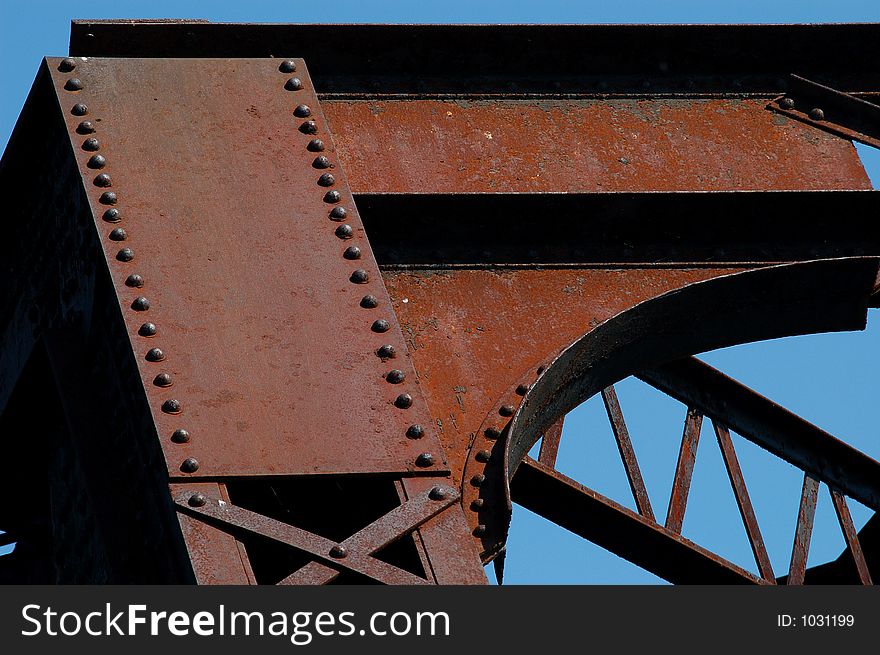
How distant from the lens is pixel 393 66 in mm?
6727

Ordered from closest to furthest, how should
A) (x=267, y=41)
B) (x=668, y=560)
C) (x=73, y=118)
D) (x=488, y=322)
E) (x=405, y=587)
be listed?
1. (x=405, y=587)
2. (x=73, y=118)
3. (x=488, y=322)
4. (x=267, y=41)
5. (x=668, y=560)

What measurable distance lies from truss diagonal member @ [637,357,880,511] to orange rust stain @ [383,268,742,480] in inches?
171

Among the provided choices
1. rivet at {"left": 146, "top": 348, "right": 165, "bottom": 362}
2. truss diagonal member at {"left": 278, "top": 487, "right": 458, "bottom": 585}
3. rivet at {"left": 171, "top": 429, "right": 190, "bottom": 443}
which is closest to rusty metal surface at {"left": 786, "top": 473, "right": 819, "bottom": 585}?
truss diagonal member at {"left": 278, "top": 487, "right": 458, "bottom": 585}

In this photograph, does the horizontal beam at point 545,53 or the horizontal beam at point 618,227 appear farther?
the horizontal beam at point 545,53

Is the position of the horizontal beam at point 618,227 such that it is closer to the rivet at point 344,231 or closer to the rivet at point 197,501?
the rivet at point 344,231

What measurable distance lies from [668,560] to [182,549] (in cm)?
647

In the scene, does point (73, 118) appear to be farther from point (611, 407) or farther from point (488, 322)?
point (611, 407)

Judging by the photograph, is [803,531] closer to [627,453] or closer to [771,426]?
[771,426]

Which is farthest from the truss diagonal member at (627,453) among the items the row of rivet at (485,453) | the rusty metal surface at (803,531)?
the row of rivet at (485,453)

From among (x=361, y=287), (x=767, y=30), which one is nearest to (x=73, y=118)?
(x=361, y=287)

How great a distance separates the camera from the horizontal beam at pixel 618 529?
9633 millimetres

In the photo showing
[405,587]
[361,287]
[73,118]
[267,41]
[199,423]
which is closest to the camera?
[405,587]

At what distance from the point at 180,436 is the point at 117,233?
0.85 meters

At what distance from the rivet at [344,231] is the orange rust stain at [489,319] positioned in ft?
3.15
